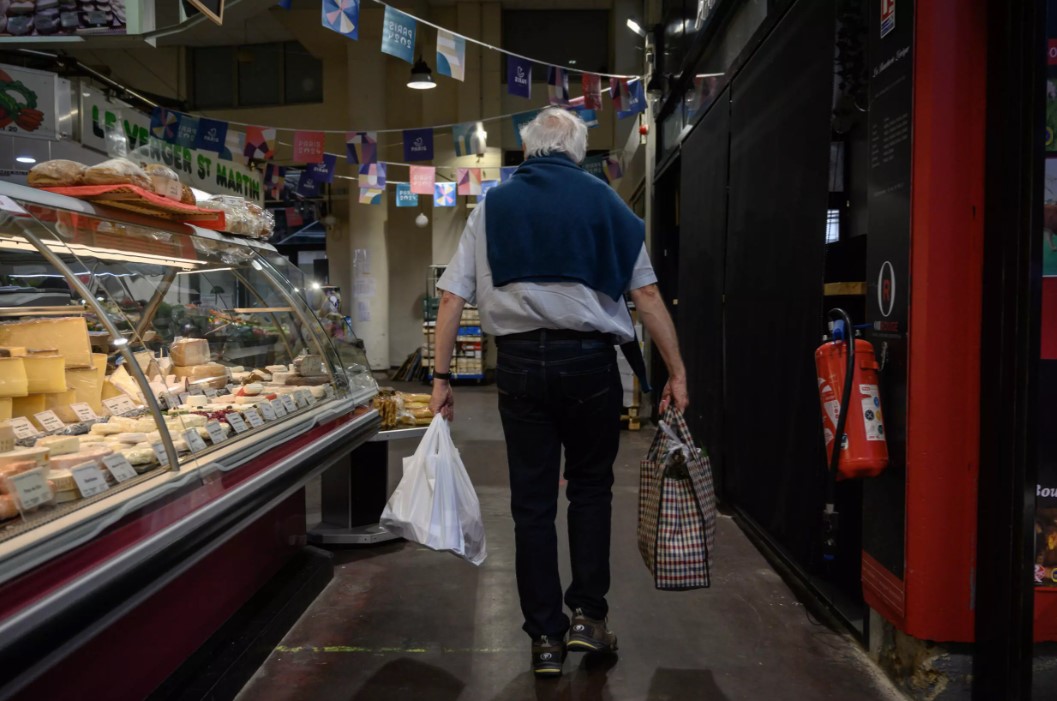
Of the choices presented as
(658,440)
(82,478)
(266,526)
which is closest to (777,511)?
(658,440)

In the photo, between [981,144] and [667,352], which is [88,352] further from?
[981,144]

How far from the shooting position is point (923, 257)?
221 centimetres

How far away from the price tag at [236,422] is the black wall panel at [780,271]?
2.12 meters

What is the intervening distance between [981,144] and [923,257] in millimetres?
350

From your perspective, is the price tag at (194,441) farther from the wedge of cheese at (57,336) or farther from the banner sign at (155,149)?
the banner sign at (155,149)

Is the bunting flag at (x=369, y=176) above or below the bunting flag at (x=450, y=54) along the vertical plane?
below

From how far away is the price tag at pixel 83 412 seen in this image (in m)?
2.31

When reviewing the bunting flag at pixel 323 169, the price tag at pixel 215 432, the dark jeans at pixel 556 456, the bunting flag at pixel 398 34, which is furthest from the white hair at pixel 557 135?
the bunting flag at pixel 323 169

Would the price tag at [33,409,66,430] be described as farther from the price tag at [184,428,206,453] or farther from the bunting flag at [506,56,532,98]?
the bunting flag at [506,56,532,98]

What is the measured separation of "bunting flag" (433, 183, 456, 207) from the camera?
11.9 metres

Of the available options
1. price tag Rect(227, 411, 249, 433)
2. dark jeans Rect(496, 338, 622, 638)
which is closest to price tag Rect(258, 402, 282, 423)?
price tag Rect(227, 411, 249, 433)

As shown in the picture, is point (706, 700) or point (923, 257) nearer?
point (923, 257)

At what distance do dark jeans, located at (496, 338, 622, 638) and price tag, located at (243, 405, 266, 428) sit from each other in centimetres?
86

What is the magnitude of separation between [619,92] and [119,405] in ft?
23.5
